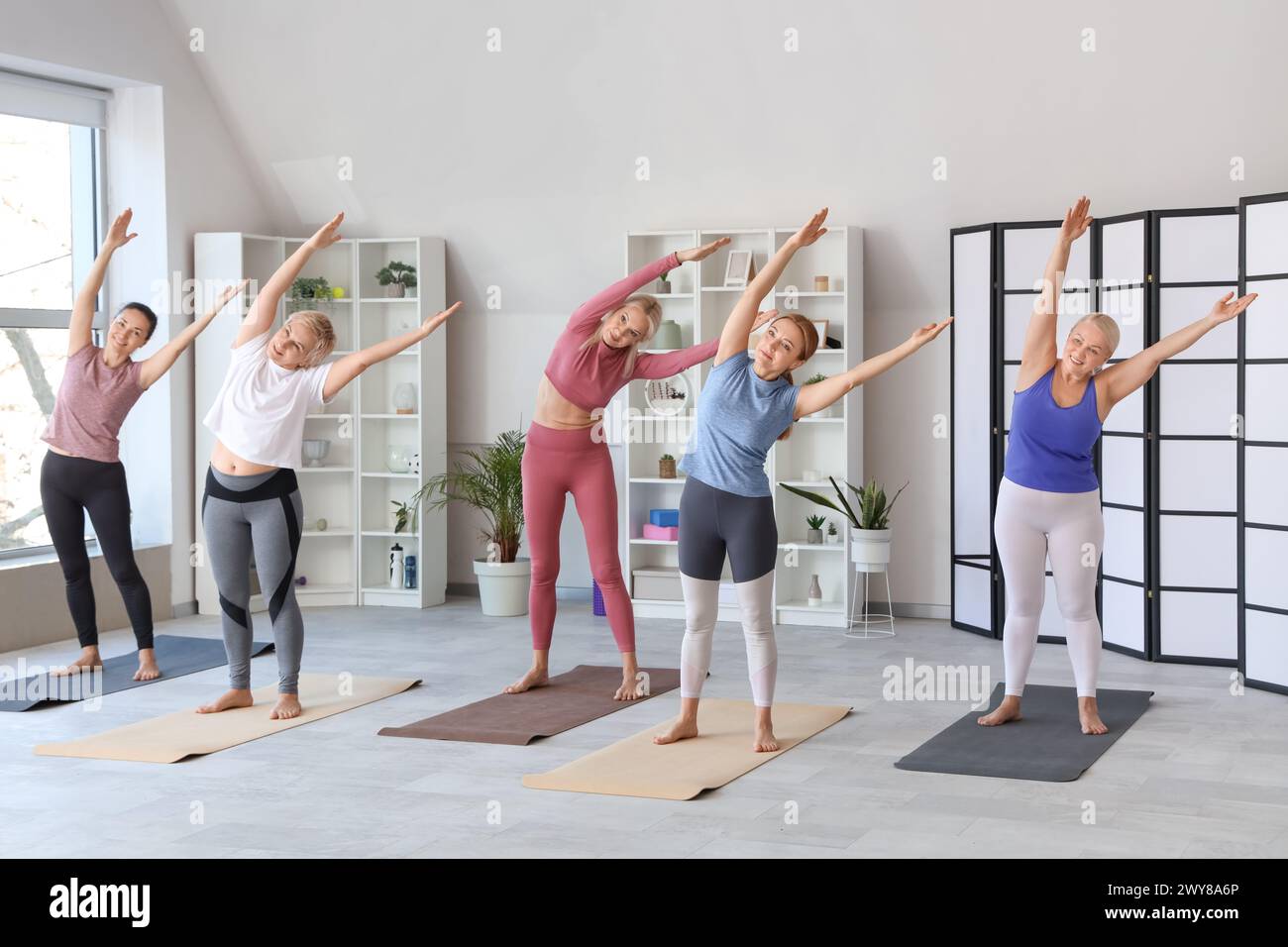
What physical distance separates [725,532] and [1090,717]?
4.63ft

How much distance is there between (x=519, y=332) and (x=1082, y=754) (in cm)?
443

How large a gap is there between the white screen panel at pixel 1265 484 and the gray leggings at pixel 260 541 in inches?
139

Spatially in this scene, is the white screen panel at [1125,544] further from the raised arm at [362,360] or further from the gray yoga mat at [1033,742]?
the raised arm at [362,360]

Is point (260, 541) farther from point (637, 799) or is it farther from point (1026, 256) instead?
point (1026, 256)

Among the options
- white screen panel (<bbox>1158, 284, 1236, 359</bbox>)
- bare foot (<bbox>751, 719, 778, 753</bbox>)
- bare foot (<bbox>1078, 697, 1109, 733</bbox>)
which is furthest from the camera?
white screen panel (<bbox>1158, 284, 1236, 359</bbox>)

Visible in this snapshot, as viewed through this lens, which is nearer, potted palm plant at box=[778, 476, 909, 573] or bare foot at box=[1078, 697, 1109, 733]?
bare foot at box=[1078, 697, 1109, 733]

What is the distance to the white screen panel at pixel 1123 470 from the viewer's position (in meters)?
5.97

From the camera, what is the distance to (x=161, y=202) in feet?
23.2

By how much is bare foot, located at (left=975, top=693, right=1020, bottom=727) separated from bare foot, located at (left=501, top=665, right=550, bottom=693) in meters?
1.67

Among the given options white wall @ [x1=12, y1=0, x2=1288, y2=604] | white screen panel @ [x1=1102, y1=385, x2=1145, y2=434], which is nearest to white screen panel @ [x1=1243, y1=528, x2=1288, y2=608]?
white screen panel @ [x1=1102, y1=385, x2=1145, y2=434]

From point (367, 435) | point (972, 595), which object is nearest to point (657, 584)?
point (972, 595)

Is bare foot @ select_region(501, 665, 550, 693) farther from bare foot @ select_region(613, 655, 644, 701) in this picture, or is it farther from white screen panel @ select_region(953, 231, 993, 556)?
white screen panel @ select_region(953, 231, 993, 556)

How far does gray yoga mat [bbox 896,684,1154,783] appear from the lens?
13.4 ft

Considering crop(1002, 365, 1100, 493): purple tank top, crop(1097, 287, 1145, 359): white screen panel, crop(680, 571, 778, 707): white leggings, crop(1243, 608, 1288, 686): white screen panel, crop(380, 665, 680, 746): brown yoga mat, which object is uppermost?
crop(1097, 287, 1145, 359): white screen panel
